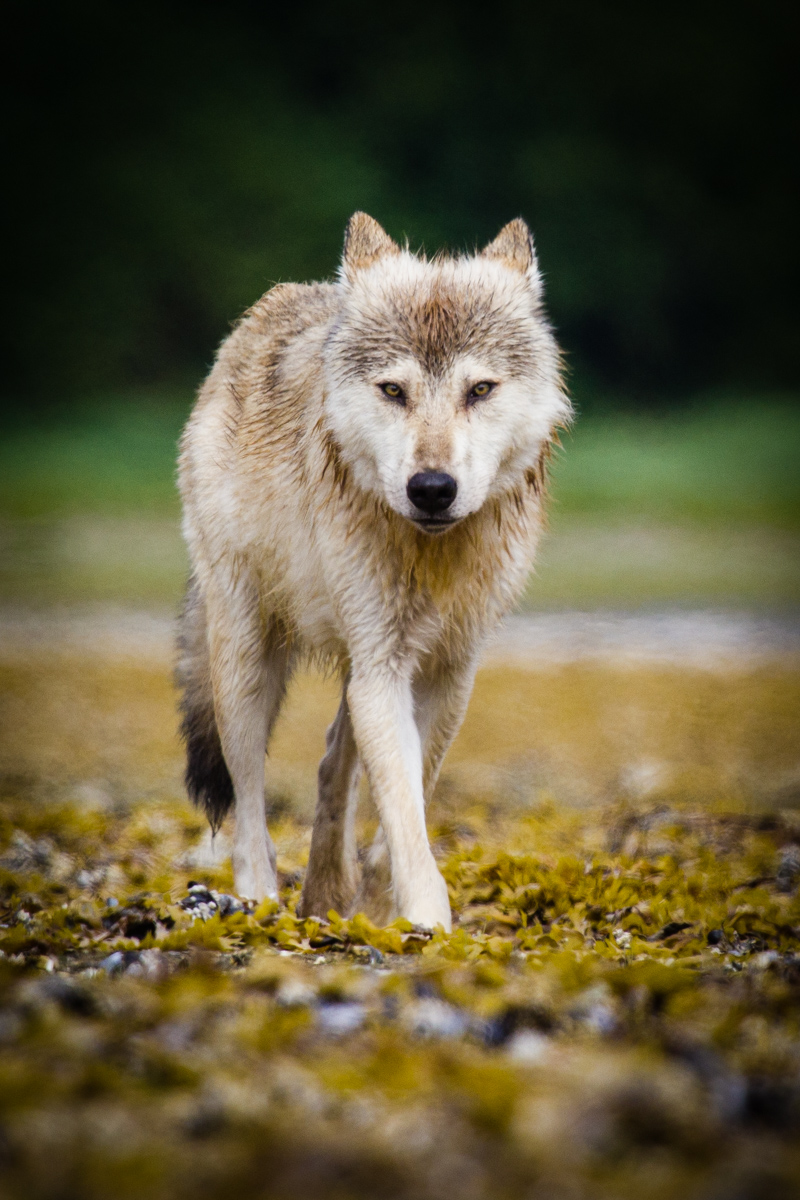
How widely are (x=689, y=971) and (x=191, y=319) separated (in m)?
18.5

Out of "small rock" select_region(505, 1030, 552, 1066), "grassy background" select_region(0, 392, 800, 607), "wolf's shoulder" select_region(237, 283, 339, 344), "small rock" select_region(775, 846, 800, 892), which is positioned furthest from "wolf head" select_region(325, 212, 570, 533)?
"grassy background" select_region(0, 392, 800, 607)

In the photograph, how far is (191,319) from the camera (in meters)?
20.3

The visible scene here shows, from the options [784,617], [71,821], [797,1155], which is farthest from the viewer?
[784,617]

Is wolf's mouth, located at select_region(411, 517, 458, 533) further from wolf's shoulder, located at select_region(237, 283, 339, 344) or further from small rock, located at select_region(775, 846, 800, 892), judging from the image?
small rock, located at select_region(775, 846, 800, 892)

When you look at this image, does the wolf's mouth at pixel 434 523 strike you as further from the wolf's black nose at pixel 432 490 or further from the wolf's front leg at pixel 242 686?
the wolf's front leg at pixel 242 686

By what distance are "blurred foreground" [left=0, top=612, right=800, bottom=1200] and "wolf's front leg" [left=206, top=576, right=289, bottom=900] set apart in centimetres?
47

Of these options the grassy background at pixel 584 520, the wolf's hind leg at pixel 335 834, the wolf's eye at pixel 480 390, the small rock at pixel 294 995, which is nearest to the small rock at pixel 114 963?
the small rock at pixel 294 995

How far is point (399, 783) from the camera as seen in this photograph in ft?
12.7

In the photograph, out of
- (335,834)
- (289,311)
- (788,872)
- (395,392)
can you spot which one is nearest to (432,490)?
(395,392)

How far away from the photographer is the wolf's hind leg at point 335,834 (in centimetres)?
466

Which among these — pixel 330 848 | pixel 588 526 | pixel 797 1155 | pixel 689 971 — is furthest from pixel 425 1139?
pixel 588 526

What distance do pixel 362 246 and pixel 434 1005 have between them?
8.93 feet

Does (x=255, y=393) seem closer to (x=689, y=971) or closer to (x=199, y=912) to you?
(x=199, y=912)

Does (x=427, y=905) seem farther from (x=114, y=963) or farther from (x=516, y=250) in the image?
(x=516, y=250)
